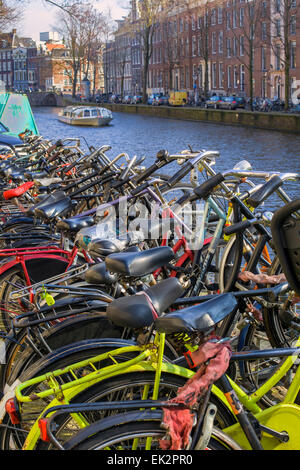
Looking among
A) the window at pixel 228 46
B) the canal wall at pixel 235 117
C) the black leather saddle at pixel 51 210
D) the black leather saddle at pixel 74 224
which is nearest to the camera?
the black leather saddle at pixel 74 224

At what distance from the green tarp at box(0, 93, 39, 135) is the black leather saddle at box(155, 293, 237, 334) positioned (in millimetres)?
14423

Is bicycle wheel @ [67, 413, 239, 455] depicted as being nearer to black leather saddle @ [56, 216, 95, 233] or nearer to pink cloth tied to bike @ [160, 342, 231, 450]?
pink cloth tied to bike @ [160, 342, 231, 450]

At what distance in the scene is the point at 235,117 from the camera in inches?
1267

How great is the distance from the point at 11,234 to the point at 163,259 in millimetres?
2190

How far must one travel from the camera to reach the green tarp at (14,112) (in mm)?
15586

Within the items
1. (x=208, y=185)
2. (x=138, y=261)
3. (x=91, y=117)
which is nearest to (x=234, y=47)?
(x=91, y=117)

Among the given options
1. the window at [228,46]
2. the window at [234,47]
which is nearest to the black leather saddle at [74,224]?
the window at [234,47]

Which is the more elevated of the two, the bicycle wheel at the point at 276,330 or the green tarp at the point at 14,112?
the green tarp at the point at 14,112

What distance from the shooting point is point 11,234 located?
13.7ft

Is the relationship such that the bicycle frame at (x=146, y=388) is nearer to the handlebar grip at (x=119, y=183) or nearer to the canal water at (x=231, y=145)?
the handlebar grip at (x=119, y=183)

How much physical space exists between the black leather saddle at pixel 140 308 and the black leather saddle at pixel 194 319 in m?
0.07

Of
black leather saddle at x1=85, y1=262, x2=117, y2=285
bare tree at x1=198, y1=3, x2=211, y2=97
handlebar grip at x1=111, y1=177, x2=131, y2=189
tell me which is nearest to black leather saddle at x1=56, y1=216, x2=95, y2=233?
black leather saddle at x1=85, y1=262, x2=117, y2=285

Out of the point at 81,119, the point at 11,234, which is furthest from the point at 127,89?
the point at 11,234

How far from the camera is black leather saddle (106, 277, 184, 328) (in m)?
1.77
